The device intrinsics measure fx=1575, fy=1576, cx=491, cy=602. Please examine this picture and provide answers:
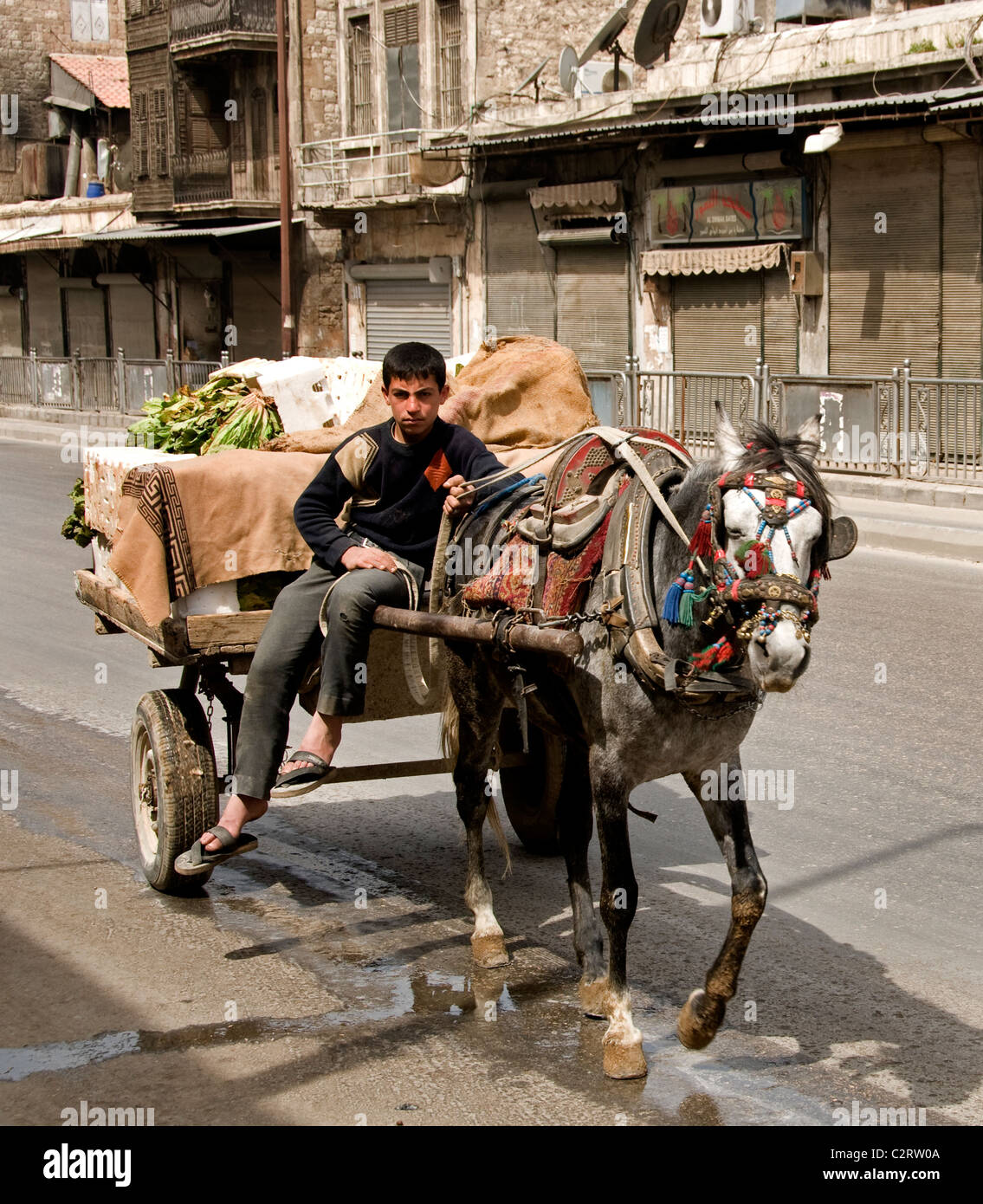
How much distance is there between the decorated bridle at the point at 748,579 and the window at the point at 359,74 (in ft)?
101

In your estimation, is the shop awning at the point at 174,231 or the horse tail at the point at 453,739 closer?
the horse tail at the point at 453,739

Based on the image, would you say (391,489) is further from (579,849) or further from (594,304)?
(594,304)

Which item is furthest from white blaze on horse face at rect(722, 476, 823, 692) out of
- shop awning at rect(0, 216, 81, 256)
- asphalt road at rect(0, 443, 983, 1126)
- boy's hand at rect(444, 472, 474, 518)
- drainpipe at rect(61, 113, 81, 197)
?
drainpipe at rect(61, 113, 81, 197)

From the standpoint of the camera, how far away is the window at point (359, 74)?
3319cm

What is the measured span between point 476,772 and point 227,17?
3344 cm

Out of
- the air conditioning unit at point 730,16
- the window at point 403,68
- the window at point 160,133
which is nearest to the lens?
the air conditioning unit at point 730,16

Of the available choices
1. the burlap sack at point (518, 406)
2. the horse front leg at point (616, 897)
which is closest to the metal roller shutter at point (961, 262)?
the burlap sack at point (518, 406)

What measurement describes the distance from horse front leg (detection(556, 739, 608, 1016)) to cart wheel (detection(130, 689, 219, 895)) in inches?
58.3

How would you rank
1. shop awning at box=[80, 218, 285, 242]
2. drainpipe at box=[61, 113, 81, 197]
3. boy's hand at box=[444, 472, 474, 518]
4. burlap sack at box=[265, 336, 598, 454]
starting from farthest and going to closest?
drainpipe at box=[61, 113, 81, 197] < shop awning at box=[80, 218, 285, 242] < burlap sack at box=[265, 336, 598, 454] < boy's hand at box=[444, 472, 474, 518]

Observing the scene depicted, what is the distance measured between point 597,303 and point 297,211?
11.2 m

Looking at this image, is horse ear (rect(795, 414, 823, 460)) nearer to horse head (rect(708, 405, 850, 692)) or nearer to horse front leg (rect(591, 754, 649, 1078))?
horse head (rect(708, 405, 850, 692))

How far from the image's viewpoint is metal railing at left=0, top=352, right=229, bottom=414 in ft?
95.3

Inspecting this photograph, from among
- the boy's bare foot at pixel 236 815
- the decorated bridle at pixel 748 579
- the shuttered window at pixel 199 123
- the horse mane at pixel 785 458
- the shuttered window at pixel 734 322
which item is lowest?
the boy's bare foot at pixel 236 815

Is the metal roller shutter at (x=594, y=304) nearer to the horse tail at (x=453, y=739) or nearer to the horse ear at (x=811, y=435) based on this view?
the horse tail at (x=453, y=739)
